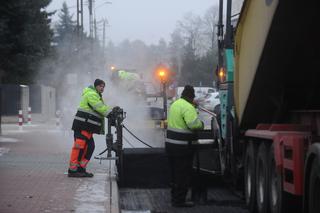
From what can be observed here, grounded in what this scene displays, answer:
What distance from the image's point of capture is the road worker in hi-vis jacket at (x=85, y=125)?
40.8 feet

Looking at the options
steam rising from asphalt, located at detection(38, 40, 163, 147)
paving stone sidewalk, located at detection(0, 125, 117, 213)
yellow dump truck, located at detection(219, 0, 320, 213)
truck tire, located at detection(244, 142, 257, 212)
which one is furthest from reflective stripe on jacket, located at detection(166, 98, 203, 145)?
steam rising from asphalt, located at detection(38, 40, 163, 147)

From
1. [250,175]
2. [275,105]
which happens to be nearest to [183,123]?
[250,175]

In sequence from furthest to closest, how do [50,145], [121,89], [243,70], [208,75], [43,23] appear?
1. [208,75]
2. [43,23]
3. [121,89]
4. [50,145]
5. [243,70]

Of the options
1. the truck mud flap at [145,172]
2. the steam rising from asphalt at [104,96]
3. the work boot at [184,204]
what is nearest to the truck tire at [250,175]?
the work boot at [184,204]

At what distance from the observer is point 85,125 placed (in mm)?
12500

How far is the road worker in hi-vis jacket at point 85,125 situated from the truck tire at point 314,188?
6.12 m

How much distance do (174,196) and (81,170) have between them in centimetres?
266

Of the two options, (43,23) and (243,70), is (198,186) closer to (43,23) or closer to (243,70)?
(243,70)

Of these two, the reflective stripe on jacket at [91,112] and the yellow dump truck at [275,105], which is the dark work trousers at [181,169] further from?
the reflective stripe on jacket at [91,112]

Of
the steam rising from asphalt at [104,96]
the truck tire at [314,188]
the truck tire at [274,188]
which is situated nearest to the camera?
the truck tire at [314,188]

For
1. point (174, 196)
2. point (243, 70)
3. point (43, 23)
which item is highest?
point (43, 23)

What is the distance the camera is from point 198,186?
10.8 metres

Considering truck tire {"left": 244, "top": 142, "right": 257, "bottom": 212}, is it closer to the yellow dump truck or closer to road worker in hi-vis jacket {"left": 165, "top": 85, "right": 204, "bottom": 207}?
the yellow dump truck

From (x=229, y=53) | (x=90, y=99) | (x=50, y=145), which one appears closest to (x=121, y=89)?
(x=50, y=145)
